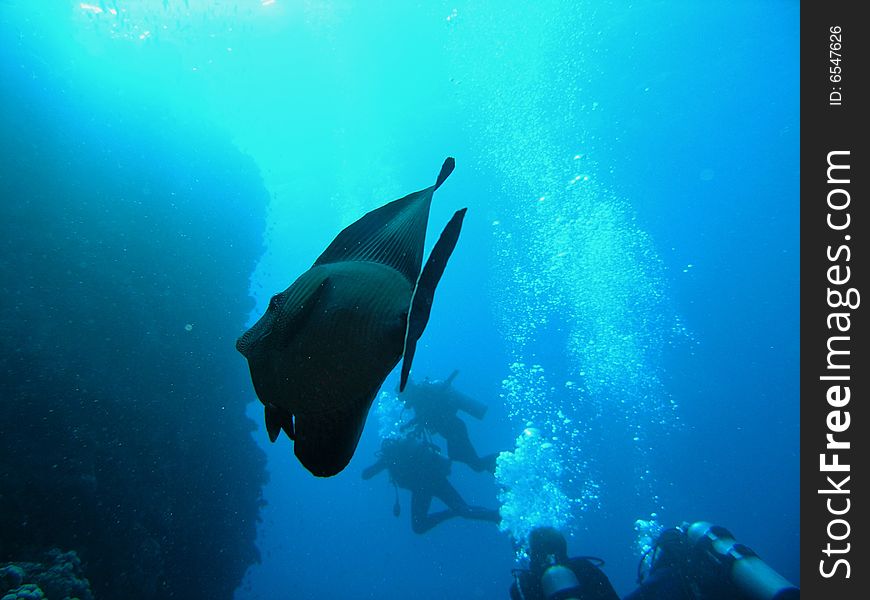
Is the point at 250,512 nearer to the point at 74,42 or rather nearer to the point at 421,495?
the point at 421,495

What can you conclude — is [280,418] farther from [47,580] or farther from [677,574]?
[677,574]

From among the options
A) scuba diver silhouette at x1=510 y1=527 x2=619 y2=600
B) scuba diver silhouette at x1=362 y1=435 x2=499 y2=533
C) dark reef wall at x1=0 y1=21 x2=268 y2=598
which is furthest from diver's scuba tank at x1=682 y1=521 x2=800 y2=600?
dark reef wall at x1=0 y1=21 x2=268 y2=598

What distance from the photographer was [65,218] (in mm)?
8766

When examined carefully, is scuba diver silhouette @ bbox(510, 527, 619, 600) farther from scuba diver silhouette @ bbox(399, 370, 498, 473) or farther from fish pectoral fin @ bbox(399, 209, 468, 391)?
fish pectoral fin @ bbox(399, 209, 468, 391)

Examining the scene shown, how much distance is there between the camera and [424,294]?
24.1 inches

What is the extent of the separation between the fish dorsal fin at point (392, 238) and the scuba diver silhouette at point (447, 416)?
40.0 feet

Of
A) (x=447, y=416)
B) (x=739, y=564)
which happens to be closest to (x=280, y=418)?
(x=739, y=564)

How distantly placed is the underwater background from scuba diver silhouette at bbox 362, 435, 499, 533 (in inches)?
128

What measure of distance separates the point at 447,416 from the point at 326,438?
13.0m

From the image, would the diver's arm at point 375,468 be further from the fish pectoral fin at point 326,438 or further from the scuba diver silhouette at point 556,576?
the fish pectoral fin at point 326,438

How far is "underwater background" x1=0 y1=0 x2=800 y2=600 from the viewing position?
793cm
